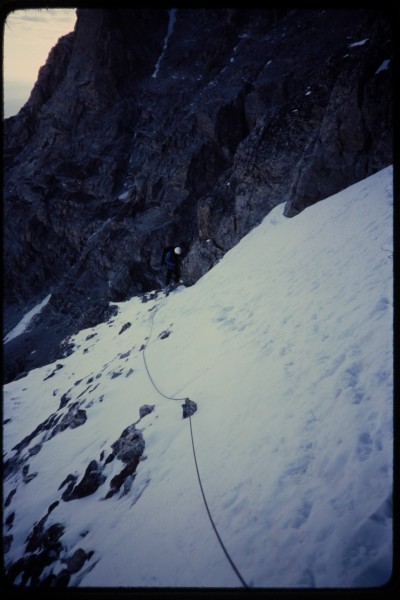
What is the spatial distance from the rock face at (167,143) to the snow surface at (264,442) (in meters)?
4.51

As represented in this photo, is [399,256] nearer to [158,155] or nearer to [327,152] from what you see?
[327,152]

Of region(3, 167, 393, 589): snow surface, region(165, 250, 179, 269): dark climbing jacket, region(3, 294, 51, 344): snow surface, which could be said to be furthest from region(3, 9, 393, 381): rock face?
region(3, 167, 393, 589): snow surface

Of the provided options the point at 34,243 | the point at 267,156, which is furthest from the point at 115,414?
the point at 34,243

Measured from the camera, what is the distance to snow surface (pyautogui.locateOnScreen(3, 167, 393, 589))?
3131mm

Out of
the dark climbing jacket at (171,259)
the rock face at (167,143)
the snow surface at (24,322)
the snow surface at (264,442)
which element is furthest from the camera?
the snow surface at (24,322)

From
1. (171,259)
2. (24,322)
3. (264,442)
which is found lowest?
(24,322)

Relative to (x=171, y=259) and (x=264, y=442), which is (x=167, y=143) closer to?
(x=171, y=259)

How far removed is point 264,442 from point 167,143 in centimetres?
4347

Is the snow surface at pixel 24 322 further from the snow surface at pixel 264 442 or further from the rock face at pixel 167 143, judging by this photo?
the snow surface at pixel 264 442

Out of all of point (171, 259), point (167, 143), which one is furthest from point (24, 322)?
point (171, 259)

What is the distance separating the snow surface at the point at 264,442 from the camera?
313cm

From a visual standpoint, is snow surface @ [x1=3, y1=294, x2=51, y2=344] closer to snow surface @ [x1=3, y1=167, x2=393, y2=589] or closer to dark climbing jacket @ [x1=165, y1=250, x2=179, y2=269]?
dark climbing jacket @ [x1=165, y1=250, x2=179, y2=269]

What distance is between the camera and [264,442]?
426 centimetres

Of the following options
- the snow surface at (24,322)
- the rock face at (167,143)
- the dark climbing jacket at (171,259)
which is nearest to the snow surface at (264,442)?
the rock face at (167,143)
